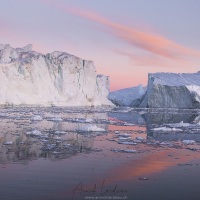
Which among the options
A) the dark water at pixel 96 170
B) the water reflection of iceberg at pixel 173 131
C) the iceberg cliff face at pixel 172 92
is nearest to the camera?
the dark water at pixel 96 170

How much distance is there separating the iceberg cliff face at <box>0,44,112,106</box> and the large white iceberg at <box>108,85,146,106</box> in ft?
11.4

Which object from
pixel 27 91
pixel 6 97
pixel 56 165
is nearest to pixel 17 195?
pixel 56 165

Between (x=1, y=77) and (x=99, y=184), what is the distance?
35.2 m

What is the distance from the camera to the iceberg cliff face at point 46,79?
40344 millimetres

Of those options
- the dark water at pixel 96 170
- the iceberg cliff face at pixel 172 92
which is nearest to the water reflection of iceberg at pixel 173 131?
the dark water at pixel 96 170

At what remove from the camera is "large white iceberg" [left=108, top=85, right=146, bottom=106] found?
54.4 meters

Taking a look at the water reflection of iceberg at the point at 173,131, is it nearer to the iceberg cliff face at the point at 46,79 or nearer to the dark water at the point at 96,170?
the dark water at the point at 96,170

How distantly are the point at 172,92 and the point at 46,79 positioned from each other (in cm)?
1690

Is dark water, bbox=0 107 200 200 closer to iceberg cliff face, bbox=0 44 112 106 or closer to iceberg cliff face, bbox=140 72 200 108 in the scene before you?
iceberg cliff face, bbox=0 44 112 106

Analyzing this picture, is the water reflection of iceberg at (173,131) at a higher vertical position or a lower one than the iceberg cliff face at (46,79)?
lower

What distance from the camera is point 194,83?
4519cm

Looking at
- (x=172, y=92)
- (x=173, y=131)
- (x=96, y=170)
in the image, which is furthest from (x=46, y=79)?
(x=96, y=170)

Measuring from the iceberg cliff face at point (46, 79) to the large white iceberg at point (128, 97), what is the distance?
347cm

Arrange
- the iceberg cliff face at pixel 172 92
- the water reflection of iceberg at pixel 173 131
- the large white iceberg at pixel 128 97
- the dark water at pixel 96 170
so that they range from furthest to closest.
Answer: the large white iceberg at pixel 128 97
the iceberg cliff face at pixel 172 92
the water reflection of iceberg at pixel 173 131
the dark water at pixel 96 170
